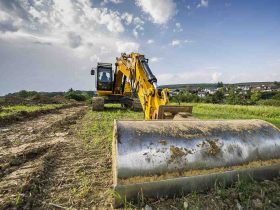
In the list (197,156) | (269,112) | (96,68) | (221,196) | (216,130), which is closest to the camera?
(221,196)

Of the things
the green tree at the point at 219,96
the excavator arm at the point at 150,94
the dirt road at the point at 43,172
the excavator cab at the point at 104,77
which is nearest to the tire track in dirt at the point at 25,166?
the dirt road at the point at 43,172

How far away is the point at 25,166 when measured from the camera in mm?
3928

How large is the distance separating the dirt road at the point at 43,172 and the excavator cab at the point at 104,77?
383 inches

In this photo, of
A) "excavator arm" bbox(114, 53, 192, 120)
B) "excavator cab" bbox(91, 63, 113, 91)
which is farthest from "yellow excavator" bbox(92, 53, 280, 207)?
"excavator cab" bbox(91, 63, 113, 91)

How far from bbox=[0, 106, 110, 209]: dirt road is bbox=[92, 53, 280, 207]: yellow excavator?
55 centimetres

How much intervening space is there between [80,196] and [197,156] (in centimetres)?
152

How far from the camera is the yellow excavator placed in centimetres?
266

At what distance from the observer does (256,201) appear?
8.66ft

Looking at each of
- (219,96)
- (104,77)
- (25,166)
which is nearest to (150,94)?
(25,166)

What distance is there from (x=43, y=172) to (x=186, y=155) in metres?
2.18

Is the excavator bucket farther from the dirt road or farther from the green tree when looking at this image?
the green tree

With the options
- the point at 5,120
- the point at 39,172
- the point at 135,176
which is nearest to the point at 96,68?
the point at 5,120

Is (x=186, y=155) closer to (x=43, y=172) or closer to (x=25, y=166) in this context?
(x=43, y=172)

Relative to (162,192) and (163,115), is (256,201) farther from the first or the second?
(163,115)
